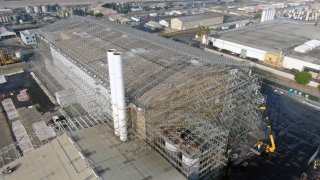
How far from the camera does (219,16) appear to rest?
103 meters

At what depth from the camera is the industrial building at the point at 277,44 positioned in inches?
2379

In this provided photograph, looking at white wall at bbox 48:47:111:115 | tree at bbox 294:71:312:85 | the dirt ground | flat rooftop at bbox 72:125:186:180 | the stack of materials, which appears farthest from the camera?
tree at bbox 294:71:312:85

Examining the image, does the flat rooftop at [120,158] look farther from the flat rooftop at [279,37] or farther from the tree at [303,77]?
the flat rooftop at [279,37]

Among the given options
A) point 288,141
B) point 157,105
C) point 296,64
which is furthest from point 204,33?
point 157,105

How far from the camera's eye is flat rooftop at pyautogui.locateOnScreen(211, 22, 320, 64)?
63438mm

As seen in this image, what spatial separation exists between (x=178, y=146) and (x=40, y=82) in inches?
1509

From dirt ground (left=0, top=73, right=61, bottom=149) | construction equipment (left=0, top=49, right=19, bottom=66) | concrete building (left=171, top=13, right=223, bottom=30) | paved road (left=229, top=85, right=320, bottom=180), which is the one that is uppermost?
concrete building (left=171, top=13, right=223, bottom=30)

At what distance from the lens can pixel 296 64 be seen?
60.1m

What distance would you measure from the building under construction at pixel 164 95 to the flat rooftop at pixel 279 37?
32495mm

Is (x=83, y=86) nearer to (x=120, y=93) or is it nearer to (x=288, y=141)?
(x=120, y=93)

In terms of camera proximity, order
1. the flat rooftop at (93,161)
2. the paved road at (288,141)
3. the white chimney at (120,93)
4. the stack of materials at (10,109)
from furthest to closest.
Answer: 1. the stack of materials at (10,109)
2. the paved road at (288,141)
3. the white chimney at (120,93)
4. the flat rooftop at (93,161)

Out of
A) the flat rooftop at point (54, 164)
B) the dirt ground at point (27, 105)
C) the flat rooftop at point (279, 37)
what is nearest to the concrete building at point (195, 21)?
the flat rooftop at point (279, 37)

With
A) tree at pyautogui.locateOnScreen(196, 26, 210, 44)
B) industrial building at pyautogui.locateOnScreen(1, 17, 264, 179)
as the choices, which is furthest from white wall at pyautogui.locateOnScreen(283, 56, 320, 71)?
industrial building at pyautogui.locateOnScreen(1, 17, 264, 179)

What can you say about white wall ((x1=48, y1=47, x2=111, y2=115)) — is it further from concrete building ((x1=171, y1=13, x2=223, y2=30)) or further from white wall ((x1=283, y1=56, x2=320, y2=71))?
concrete building ((x1=171, y1=13, x2=223, y2=30))
